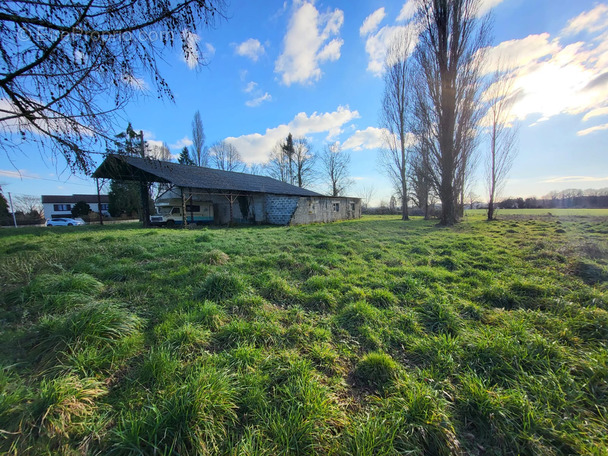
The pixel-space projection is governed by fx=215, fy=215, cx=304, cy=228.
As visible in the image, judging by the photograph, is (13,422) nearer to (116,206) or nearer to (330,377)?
(330,377)

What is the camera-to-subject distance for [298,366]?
1.91 m

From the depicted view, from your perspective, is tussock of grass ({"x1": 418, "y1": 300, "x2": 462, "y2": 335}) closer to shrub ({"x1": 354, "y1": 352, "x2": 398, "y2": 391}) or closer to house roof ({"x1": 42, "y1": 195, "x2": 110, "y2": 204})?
shrub ({"x1": 354, "y1": 352, "x2": 398, "y2": 391})

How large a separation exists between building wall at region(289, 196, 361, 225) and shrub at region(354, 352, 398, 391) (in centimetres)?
1528

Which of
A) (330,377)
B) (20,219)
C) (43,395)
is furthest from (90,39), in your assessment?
(20,219)

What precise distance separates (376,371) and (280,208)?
1634 centimetres

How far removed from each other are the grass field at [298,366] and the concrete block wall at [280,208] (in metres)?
13.7

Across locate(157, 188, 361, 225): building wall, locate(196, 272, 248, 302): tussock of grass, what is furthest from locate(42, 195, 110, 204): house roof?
locate(196, 272, 248, 302): tussock of grass

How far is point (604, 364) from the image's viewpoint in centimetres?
195

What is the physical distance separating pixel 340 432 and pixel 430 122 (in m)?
17.4

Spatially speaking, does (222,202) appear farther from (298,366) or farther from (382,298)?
(298,366)

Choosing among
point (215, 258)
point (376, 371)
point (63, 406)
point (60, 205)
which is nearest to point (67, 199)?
point (60, 205)

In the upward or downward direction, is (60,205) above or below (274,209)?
above

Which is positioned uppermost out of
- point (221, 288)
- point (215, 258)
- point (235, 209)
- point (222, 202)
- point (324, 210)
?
point (222, 202)

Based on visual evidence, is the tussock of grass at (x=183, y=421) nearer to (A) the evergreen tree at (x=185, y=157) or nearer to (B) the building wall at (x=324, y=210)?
(B) the building wall at (x=324, y=210)
